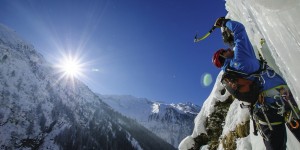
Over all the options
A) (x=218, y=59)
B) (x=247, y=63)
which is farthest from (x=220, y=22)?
(x=247, y=63)

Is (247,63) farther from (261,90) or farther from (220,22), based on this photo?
(220,22)

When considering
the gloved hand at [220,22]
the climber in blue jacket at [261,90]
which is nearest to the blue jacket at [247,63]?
the climber in blue jacket at [261,90]

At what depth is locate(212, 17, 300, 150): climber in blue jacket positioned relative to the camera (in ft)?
17.3

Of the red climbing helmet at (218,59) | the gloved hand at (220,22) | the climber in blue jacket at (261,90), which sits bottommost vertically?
the climber in blue jacket at (261,90)

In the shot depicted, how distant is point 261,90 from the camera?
217 inches

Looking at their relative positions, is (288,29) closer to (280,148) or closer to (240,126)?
(280,148)

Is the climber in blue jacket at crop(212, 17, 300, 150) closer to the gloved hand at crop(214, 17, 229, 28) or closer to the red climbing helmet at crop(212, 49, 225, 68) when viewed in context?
the red climbing helmet at crop(212, 49, 225, 68)

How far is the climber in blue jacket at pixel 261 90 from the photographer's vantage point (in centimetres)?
526

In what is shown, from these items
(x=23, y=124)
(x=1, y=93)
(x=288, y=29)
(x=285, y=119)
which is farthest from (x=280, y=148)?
(x=1, y=93)

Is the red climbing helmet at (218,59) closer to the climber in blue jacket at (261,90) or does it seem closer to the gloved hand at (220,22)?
the climber in blue jacket at (261,90)

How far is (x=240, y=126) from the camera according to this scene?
9.55 meters

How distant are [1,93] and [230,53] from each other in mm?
214550

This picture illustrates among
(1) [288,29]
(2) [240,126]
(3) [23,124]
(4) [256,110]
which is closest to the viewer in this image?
(1) [288,29]

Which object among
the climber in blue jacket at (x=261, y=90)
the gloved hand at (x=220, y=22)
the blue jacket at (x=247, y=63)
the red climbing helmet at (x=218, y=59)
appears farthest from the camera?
the gloved hand at (x=220, y=22)
